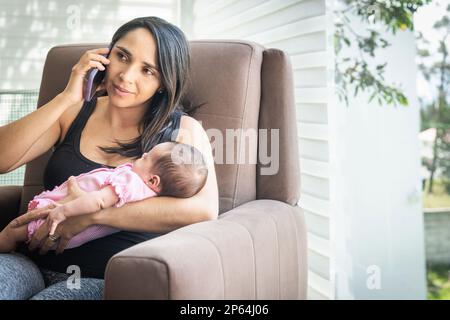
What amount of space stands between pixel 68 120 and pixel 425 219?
129cm

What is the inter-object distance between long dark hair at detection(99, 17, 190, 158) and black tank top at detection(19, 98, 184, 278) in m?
0.03

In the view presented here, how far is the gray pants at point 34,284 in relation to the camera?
3.13ft

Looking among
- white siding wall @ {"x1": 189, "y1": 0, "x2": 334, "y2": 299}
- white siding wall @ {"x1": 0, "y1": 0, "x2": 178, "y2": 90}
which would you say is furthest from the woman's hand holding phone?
white siding wall @ {"x1": 0, "y1": 0, "x2": 178, "y2": 90}

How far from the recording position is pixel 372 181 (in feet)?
5.74

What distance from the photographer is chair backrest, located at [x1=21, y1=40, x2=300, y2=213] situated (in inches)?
51.9

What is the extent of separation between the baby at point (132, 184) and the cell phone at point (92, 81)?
23 centimetres

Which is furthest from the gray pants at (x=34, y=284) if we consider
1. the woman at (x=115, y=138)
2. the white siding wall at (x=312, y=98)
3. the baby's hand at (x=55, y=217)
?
the white siding wall at (x=312, y=98)

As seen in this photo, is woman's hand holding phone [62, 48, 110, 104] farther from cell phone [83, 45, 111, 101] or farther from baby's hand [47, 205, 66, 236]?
baby's hand [47, 205, 66, 236]

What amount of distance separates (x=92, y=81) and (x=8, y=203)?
505mm

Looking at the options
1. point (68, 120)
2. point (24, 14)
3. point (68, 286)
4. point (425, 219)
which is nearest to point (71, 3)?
point (24, 14)

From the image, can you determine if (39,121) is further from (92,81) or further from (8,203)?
(8,203)

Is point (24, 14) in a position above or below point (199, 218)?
above
